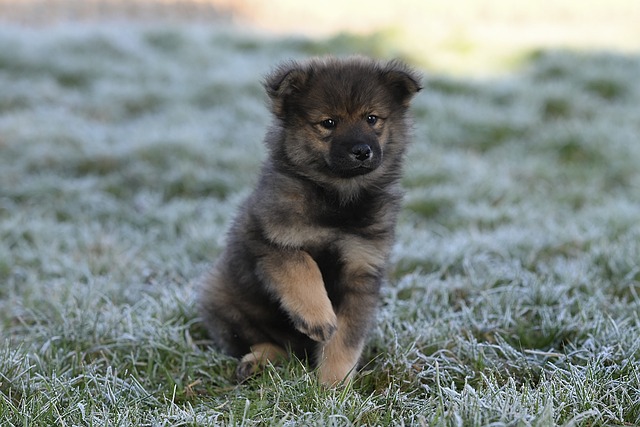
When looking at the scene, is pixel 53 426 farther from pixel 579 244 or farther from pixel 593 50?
pixel 593 50

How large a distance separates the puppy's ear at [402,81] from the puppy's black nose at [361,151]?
428mm

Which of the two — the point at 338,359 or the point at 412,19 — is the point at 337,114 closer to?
the point at 338,359

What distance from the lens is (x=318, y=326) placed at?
292 centimetres

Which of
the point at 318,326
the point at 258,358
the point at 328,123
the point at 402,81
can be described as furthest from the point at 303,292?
the point at 402,81

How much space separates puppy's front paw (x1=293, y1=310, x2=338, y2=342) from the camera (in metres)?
2.92

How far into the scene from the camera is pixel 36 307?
4.13m

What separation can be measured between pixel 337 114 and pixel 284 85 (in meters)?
0.27

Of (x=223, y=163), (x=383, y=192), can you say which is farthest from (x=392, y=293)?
(x=223, y=163)

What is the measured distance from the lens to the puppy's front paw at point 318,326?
2.92 metres

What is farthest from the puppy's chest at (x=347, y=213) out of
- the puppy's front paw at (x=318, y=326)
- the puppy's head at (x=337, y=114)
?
the puppy's front paw at (x=318, y=326)

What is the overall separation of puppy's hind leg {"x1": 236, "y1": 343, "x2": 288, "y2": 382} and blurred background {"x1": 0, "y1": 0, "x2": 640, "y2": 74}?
25.6 feet

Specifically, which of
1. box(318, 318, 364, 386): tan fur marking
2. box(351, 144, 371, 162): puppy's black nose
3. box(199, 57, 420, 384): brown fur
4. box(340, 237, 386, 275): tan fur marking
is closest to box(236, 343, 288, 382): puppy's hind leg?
box(199, 57, 420, 384): brown fur

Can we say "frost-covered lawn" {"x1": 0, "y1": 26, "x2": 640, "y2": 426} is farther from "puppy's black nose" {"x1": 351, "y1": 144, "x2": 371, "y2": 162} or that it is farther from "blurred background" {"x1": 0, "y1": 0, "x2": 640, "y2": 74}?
"puppy's black nose" {"x1": 351, "y1": 144, "x2": 371, "y2": 162}

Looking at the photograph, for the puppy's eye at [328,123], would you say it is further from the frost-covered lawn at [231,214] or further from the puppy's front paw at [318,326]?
the frost-covered lawn at [231,214]
